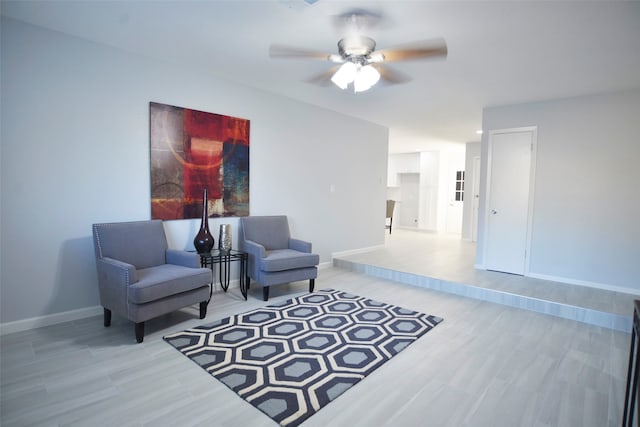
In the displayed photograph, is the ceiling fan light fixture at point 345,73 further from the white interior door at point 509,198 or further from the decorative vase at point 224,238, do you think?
the white interior door at point 509,198

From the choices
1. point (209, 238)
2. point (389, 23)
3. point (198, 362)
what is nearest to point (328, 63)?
point (389, 23)

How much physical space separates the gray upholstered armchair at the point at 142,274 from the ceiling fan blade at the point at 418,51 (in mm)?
2438

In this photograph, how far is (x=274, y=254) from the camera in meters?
3.93

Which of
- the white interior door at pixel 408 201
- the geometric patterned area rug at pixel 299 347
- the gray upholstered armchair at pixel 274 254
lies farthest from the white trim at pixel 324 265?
the white interior door at pixel 408 201

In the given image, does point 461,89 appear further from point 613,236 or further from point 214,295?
point 214,295

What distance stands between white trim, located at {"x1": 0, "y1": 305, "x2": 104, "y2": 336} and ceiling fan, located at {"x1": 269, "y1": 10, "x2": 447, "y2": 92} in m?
2.87

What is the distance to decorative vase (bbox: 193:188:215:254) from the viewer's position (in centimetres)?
355

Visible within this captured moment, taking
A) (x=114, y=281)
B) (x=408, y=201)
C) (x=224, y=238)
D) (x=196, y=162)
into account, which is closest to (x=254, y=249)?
(x=224, y=238)

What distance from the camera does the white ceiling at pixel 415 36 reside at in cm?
230

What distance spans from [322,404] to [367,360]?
622mm

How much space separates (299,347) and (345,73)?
87.6 inches

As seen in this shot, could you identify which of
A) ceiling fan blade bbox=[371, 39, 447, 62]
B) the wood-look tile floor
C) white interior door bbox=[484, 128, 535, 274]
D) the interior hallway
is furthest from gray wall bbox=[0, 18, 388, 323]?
white interior door bbox=[484, 128, 535, 274]

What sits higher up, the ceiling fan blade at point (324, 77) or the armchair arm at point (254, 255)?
the ceiling fan blade at point (324, 77)

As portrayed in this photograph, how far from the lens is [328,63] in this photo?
3322 millimetres
